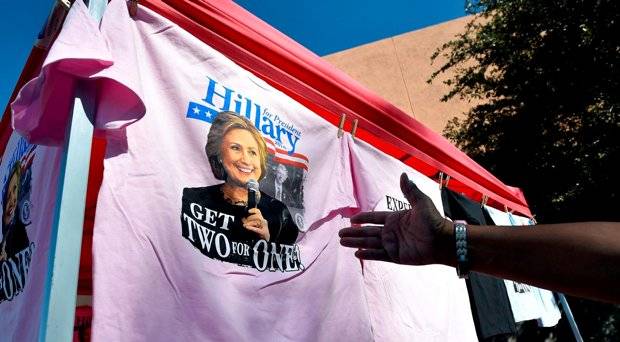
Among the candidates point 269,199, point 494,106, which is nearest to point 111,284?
point 269,199

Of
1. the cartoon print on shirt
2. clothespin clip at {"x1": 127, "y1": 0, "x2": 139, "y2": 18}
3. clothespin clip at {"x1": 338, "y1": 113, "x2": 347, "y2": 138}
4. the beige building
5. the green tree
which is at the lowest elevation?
the cartoon print on shirt

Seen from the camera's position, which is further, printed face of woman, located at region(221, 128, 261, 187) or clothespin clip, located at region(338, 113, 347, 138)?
clothespin clip, located at region(338, 113, 347, 138)

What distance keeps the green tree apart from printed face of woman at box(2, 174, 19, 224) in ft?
20.4

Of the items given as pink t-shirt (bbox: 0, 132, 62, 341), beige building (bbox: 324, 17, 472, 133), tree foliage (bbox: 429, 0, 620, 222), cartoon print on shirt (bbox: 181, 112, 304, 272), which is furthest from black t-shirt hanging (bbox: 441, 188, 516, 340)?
beige building (bbox: 324, 17, 472, 133)

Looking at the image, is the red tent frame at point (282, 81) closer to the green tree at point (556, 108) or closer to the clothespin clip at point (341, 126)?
the clothespin clip at point (341, 126)

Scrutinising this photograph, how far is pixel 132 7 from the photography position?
1.34 metres

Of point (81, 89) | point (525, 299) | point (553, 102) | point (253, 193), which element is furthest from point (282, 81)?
point (553, 102)

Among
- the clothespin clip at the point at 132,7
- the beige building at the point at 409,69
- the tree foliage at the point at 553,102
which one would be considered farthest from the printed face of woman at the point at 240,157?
the beige building at the point at 409,69

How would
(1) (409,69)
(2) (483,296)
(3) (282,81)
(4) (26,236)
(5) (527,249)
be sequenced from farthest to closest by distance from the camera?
(1) (409,69) < (2) (483,296) < (3) (282,81) < (4) (26,236) < (5) (527,249)

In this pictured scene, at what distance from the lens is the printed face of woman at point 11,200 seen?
147 centimetres

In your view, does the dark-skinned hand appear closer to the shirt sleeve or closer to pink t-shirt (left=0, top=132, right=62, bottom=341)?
the shirt sleeve

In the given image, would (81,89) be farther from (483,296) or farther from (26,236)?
Result: (483,296)

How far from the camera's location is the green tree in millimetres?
5590

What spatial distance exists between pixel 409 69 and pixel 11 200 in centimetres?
1212
